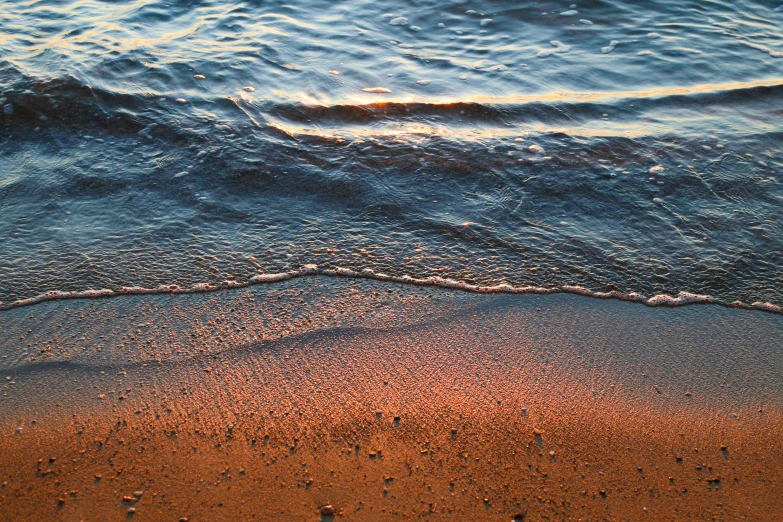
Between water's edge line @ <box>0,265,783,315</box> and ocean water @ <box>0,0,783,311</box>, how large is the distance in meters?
0.02

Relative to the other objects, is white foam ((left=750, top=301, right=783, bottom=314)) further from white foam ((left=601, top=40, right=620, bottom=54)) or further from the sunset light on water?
white foam ((left=601, top=40, right=620, bottom=54))

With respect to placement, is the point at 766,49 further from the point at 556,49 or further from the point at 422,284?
the point at 422,284

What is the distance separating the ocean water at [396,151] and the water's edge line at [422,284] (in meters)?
0.02

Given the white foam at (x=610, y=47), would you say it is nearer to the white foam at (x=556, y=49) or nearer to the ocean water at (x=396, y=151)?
the ocean water at (x=396, y=151)

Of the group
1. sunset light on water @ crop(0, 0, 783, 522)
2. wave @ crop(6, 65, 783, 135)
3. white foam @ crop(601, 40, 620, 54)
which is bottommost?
sunset light on water @ crop(0, 0, 783, 522)

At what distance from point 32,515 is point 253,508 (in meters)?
0.85

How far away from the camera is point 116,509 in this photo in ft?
7.97

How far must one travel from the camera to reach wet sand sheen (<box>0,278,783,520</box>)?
8.20ft

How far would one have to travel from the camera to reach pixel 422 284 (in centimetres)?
371

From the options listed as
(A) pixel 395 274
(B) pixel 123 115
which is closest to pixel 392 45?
(B) pixel 123 115

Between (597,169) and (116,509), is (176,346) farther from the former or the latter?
(597,169)

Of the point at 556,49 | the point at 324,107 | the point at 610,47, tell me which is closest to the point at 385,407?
the point at 324,107

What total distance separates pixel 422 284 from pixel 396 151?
1.86 metres

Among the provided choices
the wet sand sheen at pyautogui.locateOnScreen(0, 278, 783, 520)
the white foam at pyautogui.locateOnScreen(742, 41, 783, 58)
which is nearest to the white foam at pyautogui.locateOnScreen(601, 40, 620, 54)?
the white foam at pyautogui.locateOnScreen(742, 41, 783, 58)
